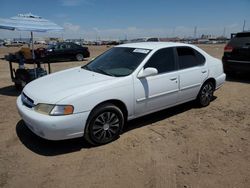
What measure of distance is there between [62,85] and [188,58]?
110 inches

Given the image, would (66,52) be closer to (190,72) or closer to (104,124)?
(190,72)

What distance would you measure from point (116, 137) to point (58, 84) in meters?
1.33

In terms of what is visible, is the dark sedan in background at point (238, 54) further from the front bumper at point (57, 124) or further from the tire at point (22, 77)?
the tire at point (22, 77)

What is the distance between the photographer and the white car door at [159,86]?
4234mm

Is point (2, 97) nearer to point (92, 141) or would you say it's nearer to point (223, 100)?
point (92, 141)

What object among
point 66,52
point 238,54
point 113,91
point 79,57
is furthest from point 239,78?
point 66,52

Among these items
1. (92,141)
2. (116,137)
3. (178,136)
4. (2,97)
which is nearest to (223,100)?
(178,136)

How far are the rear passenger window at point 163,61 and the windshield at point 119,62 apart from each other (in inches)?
6.8

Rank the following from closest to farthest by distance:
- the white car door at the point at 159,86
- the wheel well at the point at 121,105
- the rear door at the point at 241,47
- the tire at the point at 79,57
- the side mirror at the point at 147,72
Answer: the wheel well at the point at 121,105, the side mirror at the point at 147,72, the white car door at the point at 159,86, the rear door at the point at 241,47, the tire at the point at 79,57

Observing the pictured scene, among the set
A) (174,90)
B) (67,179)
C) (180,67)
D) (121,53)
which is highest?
(121,53)

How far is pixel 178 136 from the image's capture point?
4.29 m

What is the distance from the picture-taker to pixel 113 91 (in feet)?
12.6

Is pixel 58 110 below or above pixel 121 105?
above

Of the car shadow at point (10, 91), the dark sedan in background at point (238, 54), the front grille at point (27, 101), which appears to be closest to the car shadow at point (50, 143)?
the front grille at point (27, 101)
